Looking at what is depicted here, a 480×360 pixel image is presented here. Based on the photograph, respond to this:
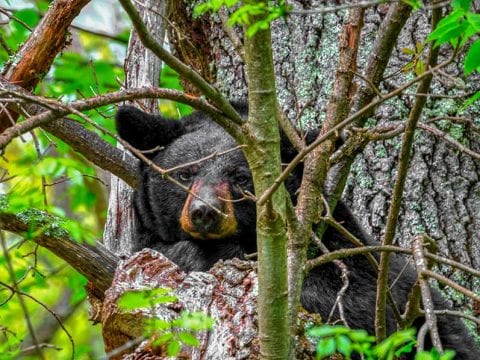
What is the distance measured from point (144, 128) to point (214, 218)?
3.66 ft

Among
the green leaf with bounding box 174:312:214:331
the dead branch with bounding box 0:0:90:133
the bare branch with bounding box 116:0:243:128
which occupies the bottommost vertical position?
the green leaf with bounding box 174:312:214:331

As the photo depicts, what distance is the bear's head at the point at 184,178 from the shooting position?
5.85 m

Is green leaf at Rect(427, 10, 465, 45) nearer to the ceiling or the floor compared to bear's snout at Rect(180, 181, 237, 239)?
nearer to the floor

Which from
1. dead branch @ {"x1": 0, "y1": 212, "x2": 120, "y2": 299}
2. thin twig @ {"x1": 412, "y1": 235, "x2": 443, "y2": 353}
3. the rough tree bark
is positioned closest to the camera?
thin twig @ {"x1": 412, "y1": 235, "x2": 443, "y2": 353}

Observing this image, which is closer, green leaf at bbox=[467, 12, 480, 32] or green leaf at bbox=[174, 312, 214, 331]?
green leaf at bbox=[174, 312, 214, 331]

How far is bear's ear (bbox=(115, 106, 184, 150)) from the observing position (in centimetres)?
616

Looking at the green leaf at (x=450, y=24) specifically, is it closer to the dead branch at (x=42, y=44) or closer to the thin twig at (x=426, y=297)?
the thin twig at (x=426, y=297)

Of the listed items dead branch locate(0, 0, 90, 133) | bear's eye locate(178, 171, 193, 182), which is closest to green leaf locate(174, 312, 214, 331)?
dead branch locate(0, 0, 90, 133)

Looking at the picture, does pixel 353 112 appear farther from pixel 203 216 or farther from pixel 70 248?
pixel 70 248

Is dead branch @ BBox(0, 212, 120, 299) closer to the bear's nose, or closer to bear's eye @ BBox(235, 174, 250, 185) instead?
the bear's nose

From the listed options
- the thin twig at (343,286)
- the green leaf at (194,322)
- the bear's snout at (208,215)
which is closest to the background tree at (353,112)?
the thin twig at (343,286)

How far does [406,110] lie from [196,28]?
2012 millimetres

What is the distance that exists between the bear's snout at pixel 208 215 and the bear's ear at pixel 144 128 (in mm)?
665

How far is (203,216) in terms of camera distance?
544cm
